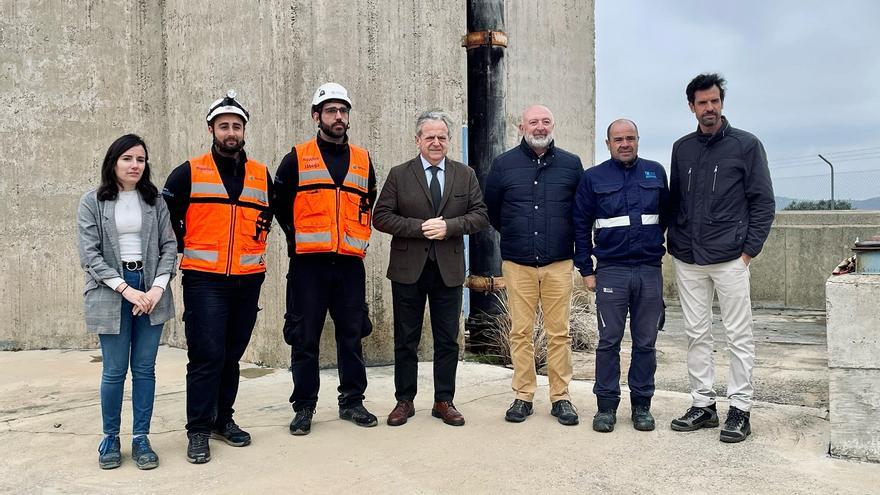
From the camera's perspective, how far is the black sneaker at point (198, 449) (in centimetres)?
375

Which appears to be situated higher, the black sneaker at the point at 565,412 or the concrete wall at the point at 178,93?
the concrete wall at the point at 178,93

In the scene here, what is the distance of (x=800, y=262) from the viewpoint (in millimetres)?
10727

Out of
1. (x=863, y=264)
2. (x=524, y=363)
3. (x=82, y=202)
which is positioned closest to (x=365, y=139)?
(x=524, y=363)

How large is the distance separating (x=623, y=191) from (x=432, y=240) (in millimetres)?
1145

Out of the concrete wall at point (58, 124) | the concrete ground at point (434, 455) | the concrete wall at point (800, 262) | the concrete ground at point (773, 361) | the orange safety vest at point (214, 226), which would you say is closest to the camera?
the concrete ground at point (434, 455)

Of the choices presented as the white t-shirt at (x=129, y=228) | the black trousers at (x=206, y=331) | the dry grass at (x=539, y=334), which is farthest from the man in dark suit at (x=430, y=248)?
the dry grass at (x=539, y=334)

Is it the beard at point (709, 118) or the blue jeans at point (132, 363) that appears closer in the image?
the blue jeans at point (132, 363)

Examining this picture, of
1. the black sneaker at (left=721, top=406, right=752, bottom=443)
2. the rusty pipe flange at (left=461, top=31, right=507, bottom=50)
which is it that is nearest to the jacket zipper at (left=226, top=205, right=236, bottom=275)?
the black sneaker at (left=721, top=406, right=752, bottom=443)

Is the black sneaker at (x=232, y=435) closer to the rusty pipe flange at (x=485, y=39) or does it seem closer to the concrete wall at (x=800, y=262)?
the rusty pipe flange at (x=485, y=39)

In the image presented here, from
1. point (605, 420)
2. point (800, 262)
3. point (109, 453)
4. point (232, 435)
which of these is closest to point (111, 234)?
point (109, 453)

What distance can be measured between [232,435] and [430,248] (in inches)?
59.8

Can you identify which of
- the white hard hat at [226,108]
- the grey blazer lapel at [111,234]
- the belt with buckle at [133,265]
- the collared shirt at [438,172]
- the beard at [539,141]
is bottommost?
the belt with buckle at [133,265]

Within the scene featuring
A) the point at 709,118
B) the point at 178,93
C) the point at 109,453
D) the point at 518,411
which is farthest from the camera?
the point at 178,93

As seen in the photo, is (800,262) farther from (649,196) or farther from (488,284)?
(649,196)
